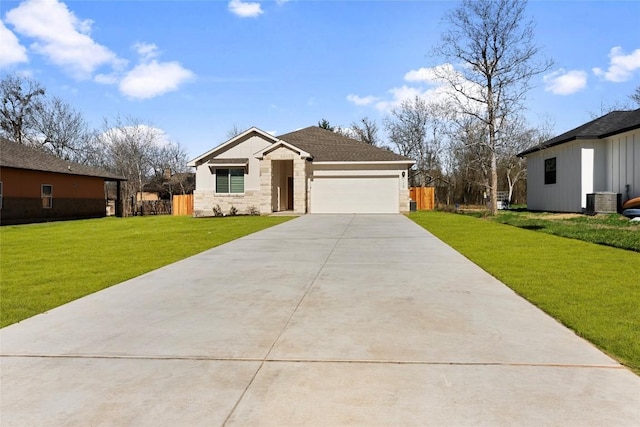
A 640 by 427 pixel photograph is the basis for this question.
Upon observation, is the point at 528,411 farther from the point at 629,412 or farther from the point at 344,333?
the point at 344,333

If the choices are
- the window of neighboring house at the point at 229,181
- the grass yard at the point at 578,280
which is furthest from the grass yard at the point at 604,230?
the window of neighboring house at the point at 229,181

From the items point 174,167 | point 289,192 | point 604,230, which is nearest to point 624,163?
point 604,230

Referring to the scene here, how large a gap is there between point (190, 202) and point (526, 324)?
108ft

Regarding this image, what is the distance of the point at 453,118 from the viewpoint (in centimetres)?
2706

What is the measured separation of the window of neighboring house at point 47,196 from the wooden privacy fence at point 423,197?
2483 centimetres

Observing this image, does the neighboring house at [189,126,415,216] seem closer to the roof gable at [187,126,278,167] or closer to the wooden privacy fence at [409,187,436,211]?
the roof gable at [187,126,278,167]

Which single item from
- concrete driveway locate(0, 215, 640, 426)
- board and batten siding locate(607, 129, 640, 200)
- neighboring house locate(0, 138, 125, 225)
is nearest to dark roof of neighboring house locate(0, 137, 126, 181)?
neighboring house locate(0, 138, 125, 225)

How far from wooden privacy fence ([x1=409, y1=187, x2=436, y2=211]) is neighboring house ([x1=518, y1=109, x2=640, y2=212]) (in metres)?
10.3

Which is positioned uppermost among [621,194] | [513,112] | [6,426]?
[513,112]

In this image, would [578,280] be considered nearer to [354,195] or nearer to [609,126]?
[609,126]

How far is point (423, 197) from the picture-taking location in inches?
1378

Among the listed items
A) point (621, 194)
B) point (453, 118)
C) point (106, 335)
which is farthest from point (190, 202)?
point (106, 335)

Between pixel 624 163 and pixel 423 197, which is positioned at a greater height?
pixel 624 163

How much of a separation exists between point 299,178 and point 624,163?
53.2 ft
